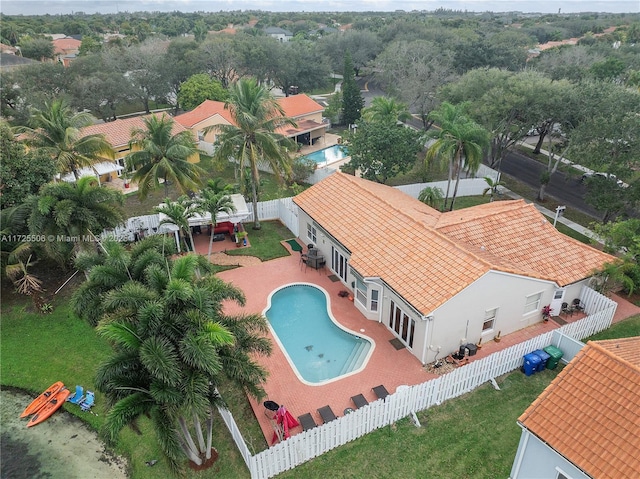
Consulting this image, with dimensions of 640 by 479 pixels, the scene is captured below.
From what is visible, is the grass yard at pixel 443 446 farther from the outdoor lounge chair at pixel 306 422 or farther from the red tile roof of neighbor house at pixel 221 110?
the red tile roof of neighbor house at pixel 221 110

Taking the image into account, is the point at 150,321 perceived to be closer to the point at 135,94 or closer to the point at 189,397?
the point at 189,397

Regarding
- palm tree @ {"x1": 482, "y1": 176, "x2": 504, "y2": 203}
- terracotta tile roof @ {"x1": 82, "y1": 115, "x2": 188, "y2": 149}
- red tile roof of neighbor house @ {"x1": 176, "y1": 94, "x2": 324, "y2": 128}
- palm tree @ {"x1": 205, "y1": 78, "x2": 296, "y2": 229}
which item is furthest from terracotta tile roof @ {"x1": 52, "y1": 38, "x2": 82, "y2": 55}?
palm tree @ {"x1": 482, "y1": 176, "x2": 504, "y2": 203}

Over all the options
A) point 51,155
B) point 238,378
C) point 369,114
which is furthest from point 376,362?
point 369,114

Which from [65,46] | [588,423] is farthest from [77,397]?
[65,46]

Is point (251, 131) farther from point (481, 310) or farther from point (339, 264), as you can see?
point (481, 310)

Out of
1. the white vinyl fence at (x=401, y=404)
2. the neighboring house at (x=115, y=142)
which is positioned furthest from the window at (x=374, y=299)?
the neighboring house at (x=115, y=142)

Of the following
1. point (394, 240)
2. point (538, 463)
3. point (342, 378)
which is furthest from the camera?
point (394, 240)

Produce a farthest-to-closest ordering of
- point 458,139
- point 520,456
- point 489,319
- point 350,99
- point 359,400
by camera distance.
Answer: point 350,99
point 458,139
point 489,319
point 359,400
point 520,456
